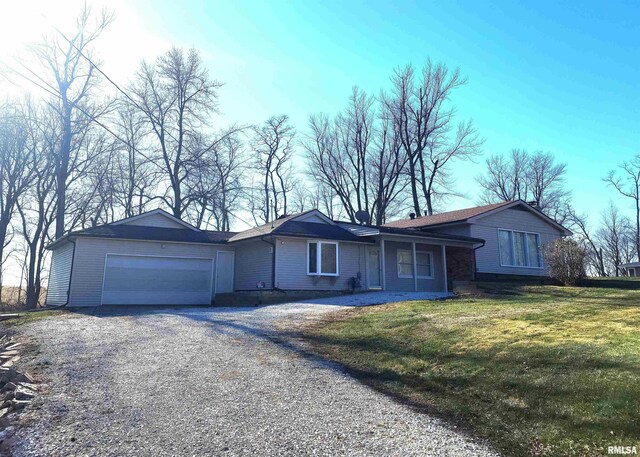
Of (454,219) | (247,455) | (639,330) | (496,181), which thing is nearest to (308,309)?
(639,330)

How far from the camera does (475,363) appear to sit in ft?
19.2

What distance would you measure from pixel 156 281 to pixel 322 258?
678 cm

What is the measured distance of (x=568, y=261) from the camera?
17.5 metres

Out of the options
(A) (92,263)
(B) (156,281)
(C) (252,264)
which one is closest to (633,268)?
(C) (252,264)

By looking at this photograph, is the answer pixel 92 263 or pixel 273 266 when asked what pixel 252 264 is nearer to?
pixel 273 266

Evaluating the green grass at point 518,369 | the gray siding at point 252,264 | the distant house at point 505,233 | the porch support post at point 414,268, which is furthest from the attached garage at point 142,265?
the distant house at point 505,233

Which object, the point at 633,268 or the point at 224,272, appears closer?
the point at 224,272

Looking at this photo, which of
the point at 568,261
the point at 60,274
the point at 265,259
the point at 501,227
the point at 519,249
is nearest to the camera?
the point at 568,261

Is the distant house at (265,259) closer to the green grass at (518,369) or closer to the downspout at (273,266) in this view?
the downspout at (273,266)

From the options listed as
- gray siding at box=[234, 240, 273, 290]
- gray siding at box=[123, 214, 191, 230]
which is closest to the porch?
gray siding at box=[234, 240, 273, 290]

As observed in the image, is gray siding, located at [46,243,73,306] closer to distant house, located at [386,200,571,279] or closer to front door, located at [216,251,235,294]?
front door, located at [216,251,235,294]

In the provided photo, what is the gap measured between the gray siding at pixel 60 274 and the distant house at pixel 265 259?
0.05 metres

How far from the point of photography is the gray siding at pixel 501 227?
21.5 meters

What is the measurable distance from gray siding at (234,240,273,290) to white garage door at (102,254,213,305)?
130 cm
